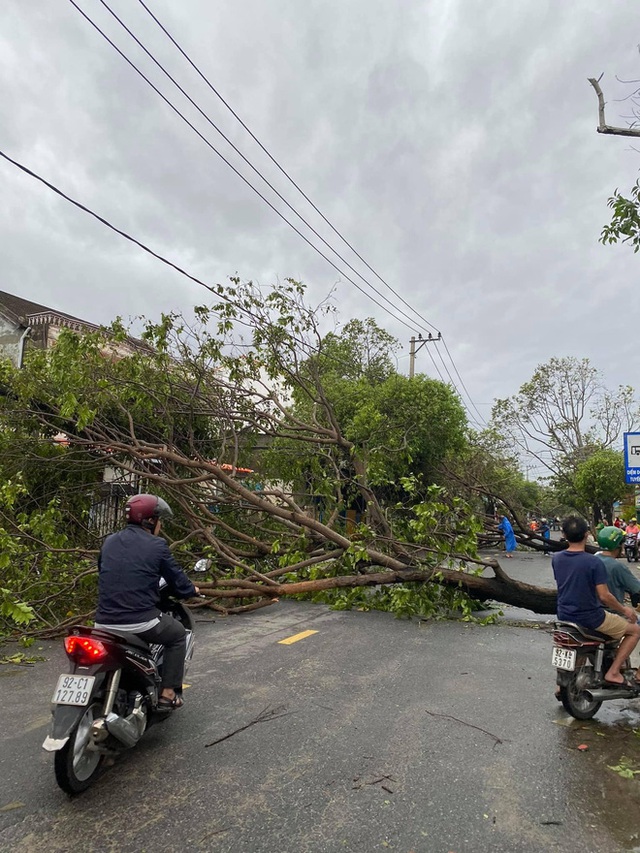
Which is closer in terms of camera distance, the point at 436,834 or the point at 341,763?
the point at 436,834

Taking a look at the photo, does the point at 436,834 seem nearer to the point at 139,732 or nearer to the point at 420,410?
the point at 139,732

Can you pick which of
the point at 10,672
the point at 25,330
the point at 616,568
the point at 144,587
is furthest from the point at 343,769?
the point at 25,330

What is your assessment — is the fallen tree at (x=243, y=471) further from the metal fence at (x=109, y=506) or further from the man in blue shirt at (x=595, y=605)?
the man in blue shirt at (x=595, y=605)

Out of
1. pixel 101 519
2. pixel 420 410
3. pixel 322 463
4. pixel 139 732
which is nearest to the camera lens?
pixel 139 732

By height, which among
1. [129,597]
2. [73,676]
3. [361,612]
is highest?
[129,597]

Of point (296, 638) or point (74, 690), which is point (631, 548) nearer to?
point (296, 638)

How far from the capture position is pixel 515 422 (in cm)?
3697

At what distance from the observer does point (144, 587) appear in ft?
12.4

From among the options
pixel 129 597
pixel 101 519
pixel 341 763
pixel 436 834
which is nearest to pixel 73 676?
pixel 129 597

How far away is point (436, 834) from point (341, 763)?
894mm

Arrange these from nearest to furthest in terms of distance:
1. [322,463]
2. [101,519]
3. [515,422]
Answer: [101,519], [322,463], [515,422]

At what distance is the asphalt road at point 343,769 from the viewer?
2941 mm

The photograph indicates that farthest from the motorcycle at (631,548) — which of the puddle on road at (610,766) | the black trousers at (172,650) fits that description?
the black trousers at (172,650)

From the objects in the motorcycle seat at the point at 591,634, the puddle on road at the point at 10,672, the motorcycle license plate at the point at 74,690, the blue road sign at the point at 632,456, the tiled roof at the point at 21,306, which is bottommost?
the puddle on road at the point at 10,672
